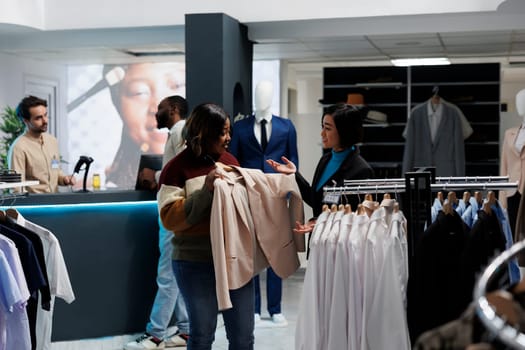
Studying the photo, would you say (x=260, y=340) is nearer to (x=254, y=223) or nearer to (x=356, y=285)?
(x=254, y=223)

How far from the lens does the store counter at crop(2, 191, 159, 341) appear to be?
5586 mm

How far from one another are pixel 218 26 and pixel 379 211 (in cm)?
396

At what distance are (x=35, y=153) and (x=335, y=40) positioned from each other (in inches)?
153

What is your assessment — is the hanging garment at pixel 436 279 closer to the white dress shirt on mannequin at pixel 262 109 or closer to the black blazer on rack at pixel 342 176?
the black blazer on rack at pixel 342 176

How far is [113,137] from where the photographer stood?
12656 millimetres

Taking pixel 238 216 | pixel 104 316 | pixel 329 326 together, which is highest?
pixel 238 216

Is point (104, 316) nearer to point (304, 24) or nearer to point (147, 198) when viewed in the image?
point (147, 198)

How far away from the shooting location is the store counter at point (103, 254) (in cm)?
559

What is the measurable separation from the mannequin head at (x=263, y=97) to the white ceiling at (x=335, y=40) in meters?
1.03

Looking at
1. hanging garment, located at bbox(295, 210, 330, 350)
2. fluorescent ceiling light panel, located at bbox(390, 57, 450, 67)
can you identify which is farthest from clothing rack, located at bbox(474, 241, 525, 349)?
fluorescent ceiling light panel, located at bbox(390, 57, 450, 67)

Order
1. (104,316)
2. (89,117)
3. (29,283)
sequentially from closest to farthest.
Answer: (29,283) < (104,316) < (89,117)

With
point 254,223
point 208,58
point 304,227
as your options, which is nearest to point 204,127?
point 254,223

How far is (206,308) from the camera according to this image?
3604 millimetres

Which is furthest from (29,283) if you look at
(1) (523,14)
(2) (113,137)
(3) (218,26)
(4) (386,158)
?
(2) (113,137)
